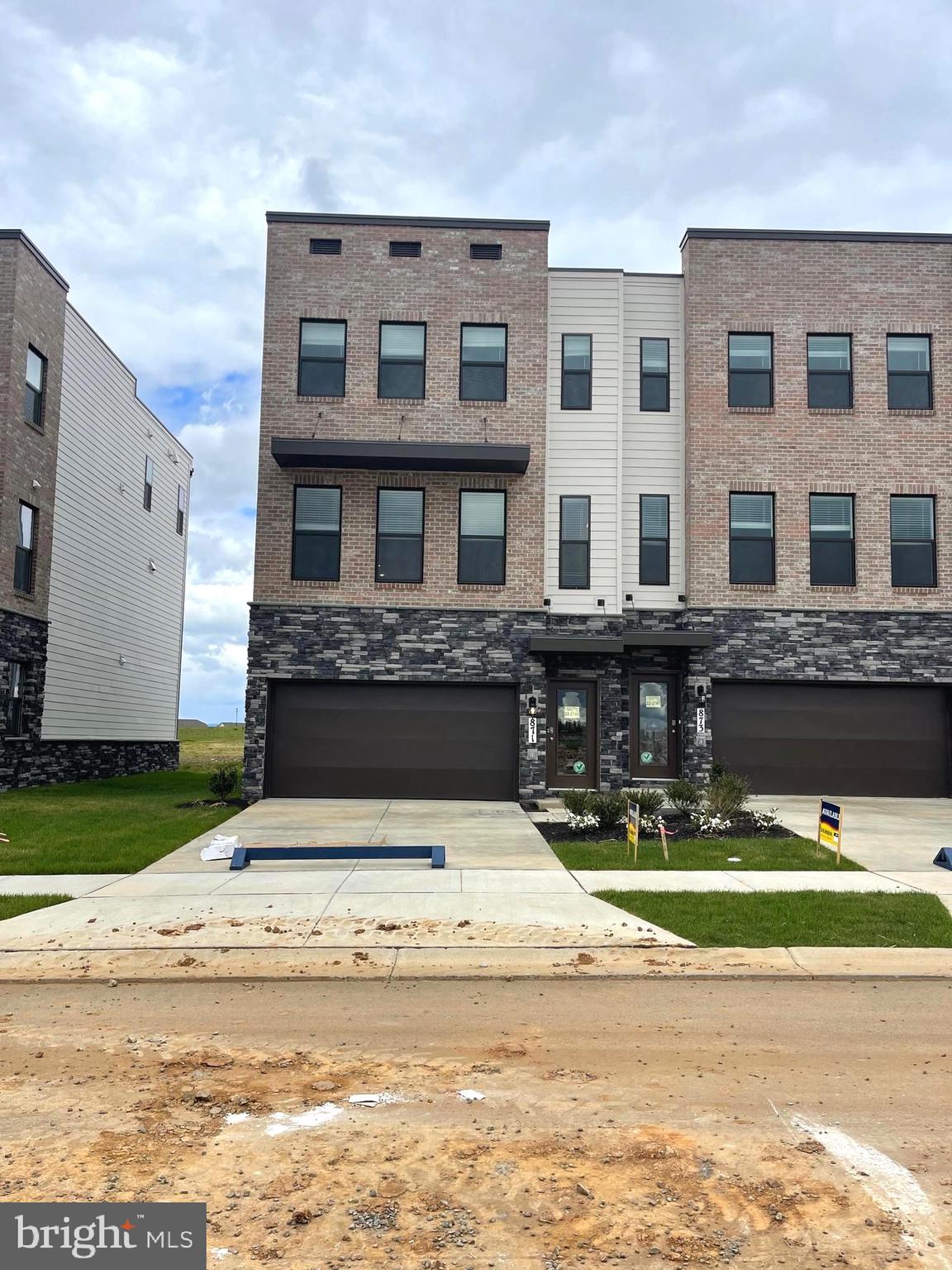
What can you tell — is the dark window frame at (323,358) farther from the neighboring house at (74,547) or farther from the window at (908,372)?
the window at (908,372)

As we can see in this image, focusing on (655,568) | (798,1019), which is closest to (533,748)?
(655,568)

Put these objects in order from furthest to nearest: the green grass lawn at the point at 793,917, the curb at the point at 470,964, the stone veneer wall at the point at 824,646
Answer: the stone veneer wall at the point at 824,646
the green grass lawn at the point at 793,917
the curb at the point at 470,964

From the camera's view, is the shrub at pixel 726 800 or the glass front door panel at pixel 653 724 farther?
the glass front door panel at pixel 653 724

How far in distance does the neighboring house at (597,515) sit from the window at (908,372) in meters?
0.05

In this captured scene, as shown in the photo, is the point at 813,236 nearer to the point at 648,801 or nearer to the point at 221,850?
the point at 648,801

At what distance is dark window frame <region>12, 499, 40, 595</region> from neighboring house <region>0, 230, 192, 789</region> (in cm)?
3

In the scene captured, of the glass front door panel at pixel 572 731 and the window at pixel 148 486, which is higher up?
the window at pixel 148 486

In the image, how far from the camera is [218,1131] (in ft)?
15.9

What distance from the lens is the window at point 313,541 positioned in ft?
63.7

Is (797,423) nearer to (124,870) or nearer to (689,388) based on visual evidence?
(689,388)

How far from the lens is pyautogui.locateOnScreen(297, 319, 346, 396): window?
1966 centimetres

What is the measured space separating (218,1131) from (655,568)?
16897 millimetres

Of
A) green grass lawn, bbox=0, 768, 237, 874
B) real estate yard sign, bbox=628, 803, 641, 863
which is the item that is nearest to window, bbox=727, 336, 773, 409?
real estate yard sign, bbox=628, 803, 641, 863

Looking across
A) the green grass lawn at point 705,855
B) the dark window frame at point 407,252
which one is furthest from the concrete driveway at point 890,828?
the dark window frame at point 407,252
